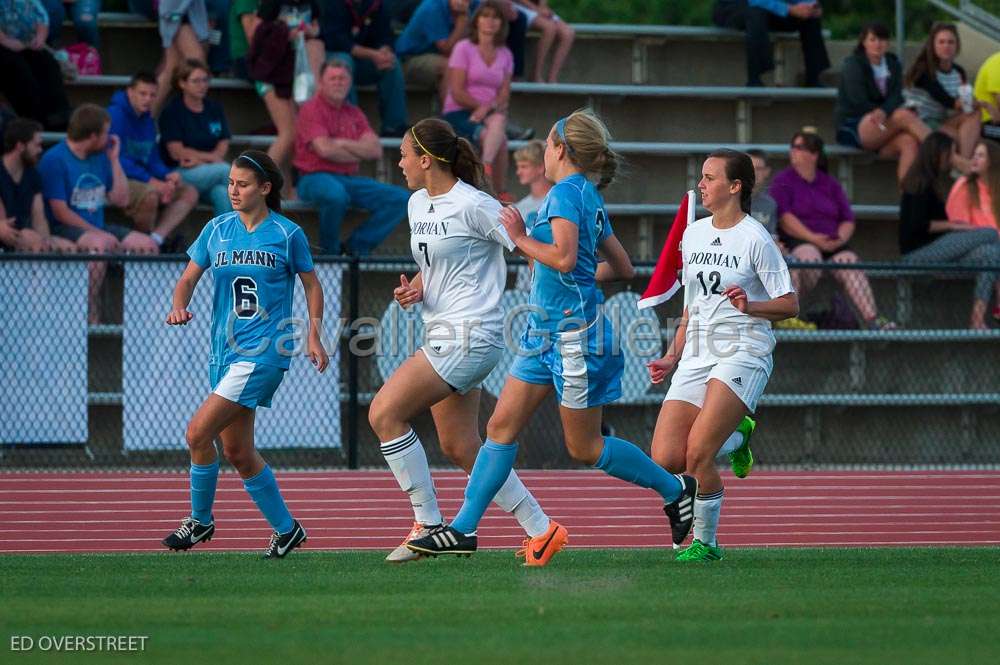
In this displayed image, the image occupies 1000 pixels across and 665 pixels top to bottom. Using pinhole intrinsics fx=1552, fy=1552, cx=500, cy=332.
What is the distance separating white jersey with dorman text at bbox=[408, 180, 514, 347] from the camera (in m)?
7.63

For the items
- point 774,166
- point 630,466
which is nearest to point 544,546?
point 630,466

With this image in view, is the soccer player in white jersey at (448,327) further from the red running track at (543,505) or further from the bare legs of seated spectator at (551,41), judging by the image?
the bare legs of seated spectator at (551,41)

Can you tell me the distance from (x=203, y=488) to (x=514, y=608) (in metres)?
2.83

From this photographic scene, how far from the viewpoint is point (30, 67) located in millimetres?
14359

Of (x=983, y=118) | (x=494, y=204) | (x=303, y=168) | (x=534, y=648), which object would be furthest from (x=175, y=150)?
(x=534, y=648)

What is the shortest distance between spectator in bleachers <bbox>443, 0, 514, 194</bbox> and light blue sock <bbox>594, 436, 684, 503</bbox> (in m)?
7.85

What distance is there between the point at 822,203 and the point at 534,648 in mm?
10697

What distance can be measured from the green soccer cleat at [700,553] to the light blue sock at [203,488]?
8.23ft

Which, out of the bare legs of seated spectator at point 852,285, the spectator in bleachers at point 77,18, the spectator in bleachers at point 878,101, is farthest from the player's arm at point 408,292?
the spectator in bleachers at point 878,101

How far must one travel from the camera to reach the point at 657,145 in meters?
17.0

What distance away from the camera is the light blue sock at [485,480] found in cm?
743

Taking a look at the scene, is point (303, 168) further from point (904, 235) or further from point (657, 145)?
point (904, 235)

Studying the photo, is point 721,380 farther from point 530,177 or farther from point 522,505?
point 530,177

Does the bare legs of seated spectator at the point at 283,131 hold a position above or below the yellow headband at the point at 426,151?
below
